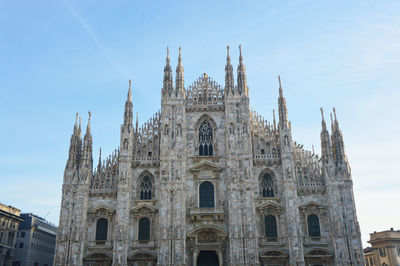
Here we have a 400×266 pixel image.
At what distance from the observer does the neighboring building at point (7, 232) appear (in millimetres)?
53094

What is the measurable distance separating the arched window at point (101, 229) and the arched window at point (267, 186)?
52.5 ft

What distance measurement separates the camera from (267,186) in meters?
40.1

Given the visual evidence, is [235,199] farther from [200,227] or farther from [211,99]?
[211,99]

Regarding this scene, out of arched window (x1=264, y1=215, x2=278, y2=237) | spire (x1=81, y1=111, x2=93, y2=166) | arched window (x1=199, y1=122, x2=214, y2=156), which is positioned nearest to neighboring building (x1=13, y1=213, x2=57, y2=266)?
spire (x1=81, y1=111, x2=93, y2=166)

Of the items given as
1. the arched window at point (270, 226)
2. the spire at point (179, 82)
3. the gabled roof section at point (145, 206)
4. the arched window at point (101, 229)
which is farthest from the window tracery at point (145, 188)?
the arched window at point (270, 226)

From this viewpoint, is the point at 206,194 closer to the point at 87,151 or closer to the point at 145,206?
the point at 145,206

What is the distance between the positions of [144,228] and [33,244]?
28540mm

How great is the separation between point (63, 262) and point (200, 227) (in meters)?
13.0

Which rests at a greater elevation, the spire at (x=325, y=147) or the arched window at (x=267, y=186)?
the spire at (x=325, y=147)

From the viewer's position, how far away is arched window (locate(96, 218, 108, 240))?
127ft

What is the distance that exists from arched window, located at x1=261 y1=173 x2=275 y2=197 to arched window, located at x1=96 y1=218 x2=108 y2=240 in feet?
52.5

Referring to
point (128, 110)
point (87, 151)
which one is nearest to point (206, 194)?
point (128, 110)

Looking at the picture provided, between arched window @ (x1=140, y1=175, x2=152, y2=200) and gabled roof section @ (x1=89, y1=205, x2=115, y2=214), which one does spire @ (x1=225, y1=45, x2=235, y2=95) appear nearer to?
arched window @ (x1=140, y1=175, x2=152, y2=200)

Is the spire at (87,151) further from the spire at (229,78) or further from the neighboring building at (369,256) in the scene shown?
the neighboring building at (369,256)
